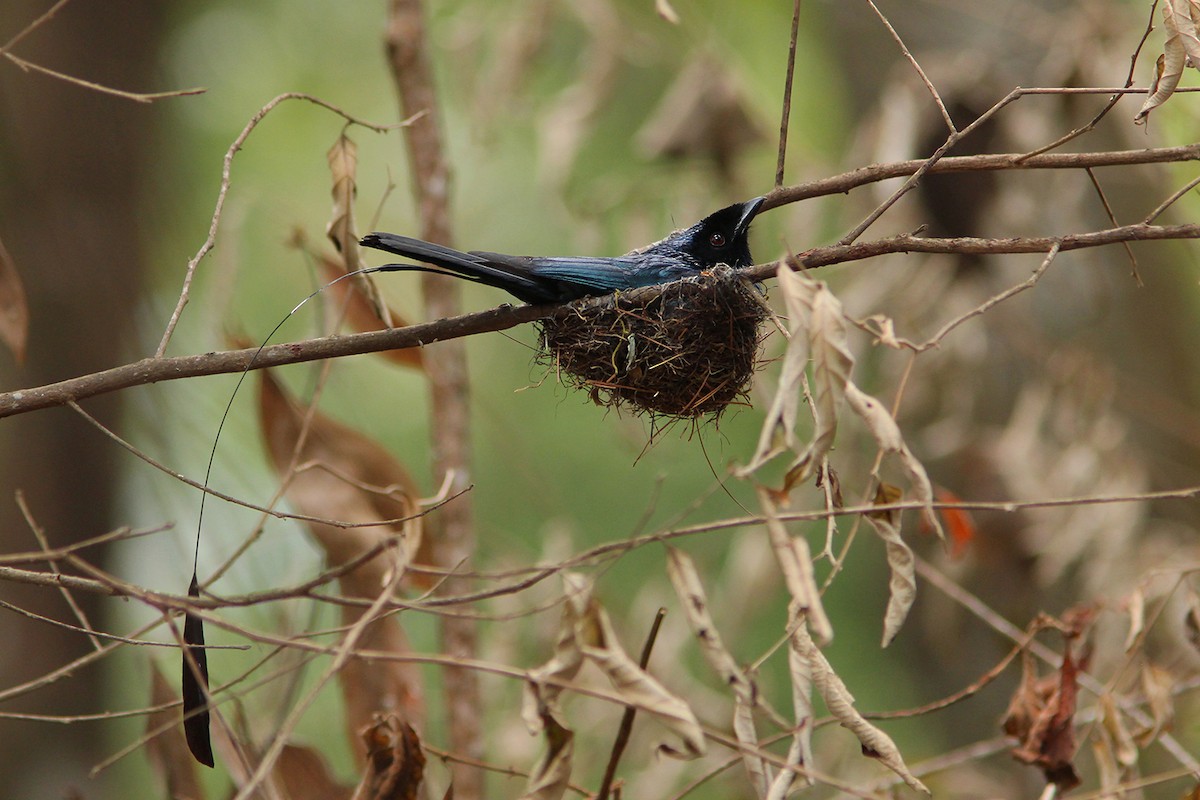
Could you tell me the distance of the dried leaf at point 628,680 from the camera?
1.86m

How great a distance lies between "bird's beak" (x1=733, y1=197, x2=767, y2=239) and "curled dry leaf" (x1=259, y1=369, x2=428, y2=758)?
1468 millimetres

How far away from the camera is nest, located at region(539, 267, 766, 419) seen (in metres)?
2.80

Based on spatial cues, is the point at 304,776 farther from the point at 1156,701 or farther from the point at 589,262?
the point at 1156,701

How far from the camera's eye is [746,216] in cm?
324

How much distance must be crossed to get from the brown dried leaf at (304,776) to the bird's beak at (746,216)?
2243mm

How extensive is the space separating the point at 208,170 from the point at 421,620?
414 cm

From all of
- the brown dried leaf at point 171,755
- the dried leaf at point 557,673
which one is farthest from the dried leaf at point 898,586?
the brown dried leaf at point 171,755

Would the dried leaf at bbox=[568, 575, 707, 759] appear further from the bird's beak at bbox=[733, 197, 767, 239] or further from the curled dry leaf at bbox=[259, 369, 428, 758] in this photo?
the curled dry leaf at bbox=[259, 369, 428, 758]

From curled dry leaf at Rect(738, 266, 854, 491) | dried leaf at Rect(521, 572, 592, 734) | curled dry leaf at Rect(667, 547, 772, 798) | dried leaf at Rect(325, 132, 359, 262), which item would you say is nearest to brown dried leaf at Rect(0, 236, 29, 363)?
dried leaf at Rect(325, 132, 359, 262)

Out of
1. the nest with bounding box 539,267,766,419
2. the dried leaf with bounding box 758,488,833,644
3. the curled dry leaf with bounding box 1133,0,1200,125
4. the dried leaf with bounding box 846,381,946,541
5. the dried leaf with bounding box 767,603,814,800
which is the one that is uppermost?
the curled dry leaf with bounding box 1133,0,1200,125

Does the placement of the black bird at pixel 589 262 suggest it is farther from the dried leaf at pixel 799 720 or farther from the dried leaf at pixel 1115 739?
the dried leaf at pixel 1115 739

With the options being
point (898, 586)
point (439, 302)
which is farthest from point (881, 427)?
point (439, 302)

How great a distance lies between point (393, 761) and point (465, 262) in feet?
4.25

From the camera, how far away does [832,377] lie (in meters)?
1.87
